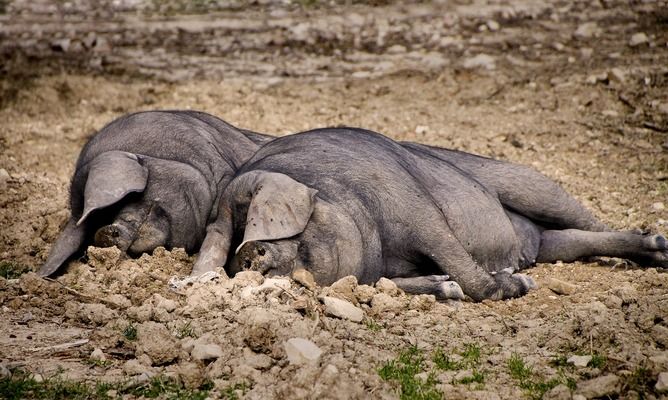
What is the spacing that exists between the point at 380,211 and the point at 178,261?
1.26 meters

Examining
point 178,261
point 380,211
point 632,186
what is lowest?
point 632,186

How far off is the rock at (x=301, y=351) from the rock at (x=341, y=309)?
0.44m

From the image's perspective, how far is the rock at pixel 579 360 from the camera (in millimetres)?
4016

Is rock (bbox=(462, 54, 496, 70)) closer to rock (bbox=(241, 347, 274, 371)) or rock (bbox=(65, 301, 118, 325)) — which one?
rock (bbox=(65, 301, 118, 325))

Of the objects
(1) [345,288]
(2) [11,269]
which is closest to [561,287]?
(1) [345,288]

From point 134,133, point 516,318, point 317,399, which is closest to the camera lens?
point 317,399

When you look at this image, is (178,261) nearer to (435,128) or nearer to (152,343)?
(152,343)

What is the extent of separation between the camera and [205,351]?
158 inches

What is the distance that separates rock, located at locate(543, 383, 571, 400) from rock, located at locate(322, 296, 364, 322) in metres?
1.12

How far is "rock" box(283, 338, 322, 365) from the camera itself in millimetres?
3904

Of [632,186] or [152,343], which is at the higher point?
[152,343]

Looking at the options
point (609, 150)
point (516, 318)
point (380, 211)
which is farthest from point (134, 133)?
point (609, 150)

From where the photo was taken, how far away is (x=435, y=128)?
9023mm

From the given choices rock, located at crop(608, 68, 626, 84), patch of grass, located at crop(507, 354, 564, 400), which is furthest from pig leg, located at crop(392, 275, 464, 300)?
rock, located at crop(608, 68, 626, 84)
